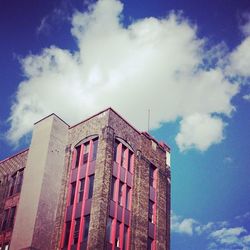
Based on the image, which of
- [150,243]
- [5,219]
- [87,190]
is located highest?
[87,190]

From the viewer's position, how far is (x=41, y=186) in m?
31.8

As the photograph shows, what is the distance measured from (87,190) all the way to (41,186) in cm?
378

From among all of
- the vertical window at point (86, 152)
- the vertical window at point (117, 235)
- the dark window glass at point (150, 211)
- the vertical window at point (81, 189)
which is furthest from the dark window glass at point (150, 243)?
the vertical window at point (86, 152)

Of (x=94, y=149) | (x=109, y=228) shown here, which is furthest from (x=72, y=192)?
(x=109, y=228)

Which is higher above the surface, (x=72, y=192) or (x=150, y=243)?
(x=72, y=192)

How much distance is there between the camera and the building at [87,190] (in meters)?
30.0

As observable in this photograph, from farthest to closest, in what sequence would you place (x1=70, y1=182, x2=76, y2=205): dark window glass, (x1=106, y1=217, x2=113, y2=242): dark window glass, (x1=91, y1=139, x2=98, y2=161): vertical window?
1. (x1=91, y1=139, x2=98, y2=161): vertical window
2. (x1=70, y1=182, x2=76, y2=205): dark window glass
3. (x1=106, y1=217, x2=113, y2=242): dark window glass

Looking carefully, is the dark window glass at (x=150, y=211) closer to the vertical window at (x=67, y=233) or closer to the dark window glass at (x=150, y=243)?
the dark window glass at (x=150, y=243)

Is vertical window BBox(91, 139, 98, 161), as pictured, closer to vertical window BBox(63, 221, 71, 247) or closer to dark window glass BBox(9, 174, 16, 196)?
vertical window BBox(63, 221, 71, 247)

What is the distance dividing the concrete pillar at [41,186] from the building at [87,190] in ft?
0.21

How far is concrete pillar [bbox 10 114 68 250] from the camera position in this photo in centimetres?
3005

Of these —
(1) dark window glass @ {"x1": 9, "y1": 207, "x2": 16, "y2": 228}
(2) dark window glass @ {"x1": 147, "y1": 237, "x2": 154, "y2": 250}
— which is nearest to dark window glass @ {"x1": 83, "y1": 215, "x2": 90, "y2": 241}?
(2) dark window glass @ {"x1": 147, "y1": 237, "x2": 154, "y2": 250}

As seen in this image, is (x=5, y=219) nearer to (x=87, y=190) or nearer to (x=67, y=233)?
(x=67, y=233)

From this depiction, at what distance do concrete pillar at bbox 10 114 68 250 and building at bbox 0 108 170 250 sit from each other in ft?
0.21
